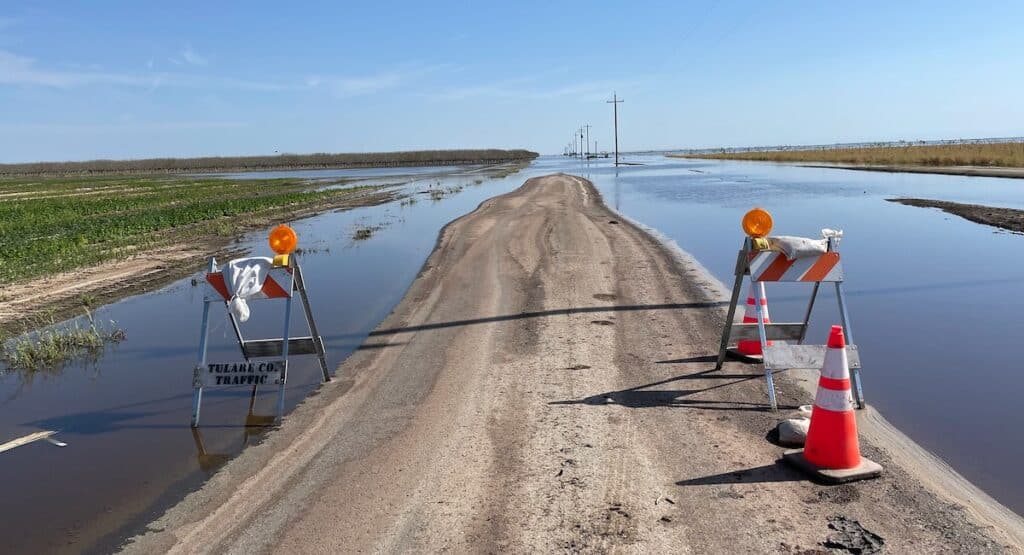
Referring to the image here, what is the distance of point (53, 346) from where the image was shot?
762cm

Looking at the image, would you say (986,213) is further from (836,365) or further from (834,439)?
(834,439)

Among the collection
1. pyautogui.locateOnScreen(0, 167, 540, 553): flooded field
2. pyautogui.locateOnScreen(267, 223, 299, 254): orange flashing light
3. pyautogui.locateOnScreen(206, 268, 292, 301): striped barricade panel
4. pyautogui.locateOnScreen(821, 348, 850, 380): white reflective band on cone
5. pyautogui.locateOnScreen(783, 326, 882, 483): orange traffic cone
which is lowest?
pyautogui.locateOnScreen(0, 167, 540, 553): flooded field

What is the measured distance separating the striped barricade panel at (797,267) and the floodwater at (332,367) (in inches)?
46.9

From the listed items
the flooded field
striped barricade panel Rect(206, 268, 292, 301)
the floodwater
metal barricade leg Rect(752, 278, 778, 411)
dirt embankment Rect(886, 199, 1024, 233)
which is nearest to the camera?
the flooded field

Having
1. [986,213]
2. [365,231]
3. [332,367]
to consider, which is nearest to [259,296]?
[332,367]

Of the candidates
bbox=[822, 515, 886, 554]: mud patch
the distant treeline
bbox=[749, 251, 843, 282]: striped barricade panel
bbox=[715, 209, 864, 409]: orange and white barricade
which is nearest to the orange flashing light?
bbox=[715, 209, 864, 409]: orange and white barricade

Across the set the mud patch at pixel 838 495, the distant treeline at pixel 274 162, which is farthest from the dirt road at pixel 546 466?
the distant treeline at pixel 274 162

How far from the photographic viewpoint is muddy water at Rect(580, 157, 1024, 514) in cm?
496

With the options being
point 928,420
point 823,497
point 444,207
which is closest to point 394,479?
point 823,497

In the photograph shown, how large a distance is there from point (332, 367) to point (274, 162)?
158 meters

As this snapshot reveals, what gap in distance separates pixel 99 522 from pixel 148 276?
32.5 ft

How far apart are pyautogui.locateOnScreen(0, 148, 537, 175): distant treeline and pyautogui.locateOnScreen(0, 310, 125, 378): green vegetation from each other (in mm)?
122997

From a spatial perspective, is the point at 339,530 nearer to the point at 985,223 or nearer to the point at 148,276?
the point at 148,276

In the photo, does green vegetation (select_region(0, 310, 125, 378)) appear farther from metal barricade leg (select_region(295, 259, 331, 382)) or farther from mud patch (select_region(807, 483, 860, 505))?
mud patch (select_region(807, 483, 860, 505))
